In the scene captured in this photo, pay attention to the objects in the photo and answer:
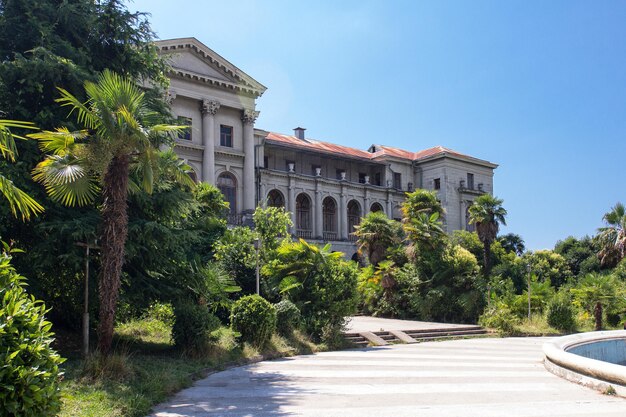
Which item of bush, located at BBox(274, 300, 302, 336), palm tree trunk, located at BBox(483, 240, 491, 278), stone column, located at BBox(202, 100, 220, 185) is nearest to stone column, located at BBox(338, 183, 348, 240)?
palm tree trunk, located at BBox(483, 240, 491, 278)

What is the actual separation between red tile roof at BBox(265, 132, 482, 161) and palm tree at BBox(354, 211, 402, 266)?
17.8 metres

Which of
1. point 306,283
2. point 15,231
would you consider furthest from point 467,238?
point 15,231

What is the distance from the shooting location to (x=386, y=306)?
3197 centimetres

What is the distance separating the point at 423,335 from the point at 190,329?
1278 centimetres

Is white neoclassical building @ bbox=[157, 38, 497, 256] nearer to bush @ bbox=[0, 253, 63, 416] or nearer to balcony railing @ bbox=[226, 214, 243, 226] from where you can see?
balcony railing @ bbox=[226, 214, 243, 226]

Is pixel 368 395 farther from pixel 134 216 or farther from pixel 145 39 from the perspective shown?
pixel 145 39

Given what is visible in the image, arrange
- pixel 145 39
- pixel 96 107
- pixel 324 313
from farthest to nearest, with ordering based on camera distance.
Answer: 1. pixel 324 313
2. pixel 145 39
3. pixel 96 107

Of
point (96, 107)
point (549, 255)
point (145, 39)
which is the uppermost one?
point (145, 39)

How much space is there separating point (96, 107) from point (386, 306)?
78.5 feet

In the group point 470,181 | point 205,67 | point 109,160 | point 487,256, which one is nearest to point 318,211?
point 487,256

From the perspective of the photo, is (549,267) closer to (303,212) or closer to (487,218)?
(487,218)

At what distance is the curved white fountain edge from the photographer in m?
9.85

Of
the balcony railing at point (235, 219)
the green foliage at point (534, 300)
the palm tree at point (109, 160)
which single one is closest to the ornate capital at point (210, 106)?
the balcony railing at point (235, 219)

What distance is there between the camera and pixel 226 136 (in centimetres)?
4406
